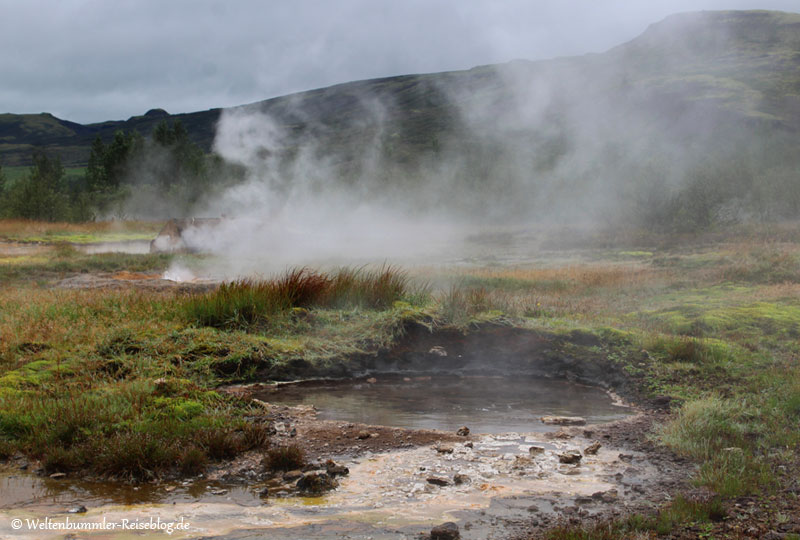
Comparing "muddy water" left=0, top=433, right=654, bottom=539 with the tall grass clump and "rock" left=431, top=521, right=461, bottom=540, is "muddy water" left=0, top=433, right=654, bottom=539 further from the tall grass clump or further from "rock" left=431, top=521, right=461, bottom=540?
the tall grass clump

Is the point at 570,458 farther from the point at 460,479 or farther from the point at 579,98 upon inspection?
the point at 579,98

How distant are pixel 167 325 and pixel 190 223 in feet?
52.4

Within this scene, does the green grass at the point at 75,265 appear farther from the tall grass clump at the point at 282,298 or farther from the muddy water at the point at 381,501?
the muddy water at the point at 381,501

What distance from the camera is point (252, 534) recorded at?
407cm

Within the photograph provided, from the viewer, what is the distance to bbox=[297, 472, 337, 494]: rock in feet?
15.9

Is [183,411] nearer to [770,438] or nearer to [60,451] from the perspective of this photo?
→ [60,451]

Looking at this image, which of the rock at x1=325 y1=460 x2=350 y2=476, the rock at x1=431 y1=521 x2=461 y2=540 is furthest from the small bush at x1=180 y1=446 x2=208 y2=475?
the rock at x1=431 y1=521 x2=461 y2=540

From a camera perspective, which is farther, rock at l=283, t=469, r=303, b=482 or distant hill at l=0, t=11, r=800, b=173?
distant hill at l=0, t=11, r=800, b=173

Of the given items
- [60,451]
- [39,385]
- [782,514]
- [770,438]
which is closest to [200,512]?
[60,451]

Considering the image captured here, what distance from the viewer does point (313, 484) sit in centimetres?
486

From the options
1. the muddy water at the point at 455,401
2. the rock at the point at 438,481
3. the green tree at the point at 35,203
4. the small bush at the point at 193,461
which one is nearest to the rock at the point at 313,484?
the rock at the point at 438,481

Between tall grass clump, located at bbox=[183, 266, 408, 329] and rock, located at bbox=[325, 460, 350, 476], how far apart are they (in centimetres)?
478

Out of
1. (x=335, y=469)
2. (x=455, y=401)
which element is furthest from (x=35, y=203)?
(x=335, y=469)

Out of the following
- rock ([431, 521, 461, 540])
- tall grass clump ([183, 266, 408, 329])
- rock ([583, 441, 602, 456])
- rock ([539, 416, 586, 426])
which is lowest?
rock ([539, 416, 586, 426])
